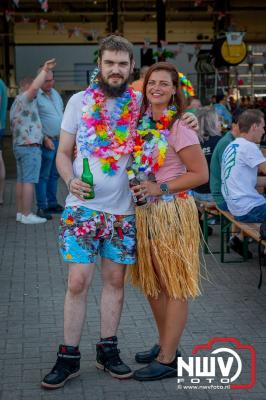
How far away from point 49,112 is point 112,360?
522cm

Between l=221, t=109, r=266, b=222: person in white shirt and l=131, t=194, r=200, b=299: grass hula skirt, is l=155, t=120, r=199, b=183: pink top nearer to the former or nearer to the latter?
l=131, t=194, r=200, b=299: grass hula skirt

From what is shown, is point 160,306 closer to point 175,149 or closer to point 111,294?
point 111,294

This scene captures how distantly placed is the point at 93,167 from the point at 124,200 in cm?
25

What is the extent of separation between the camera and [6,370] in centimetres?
411

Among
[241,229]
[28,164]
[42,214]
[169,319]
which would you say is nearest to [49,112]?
[28,164]

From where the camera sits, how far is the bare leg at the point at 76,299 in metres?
3.80

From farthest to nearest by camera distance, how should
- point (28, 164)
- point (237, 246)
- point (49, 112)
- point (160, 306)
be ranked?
1. point (49, 112)
2. point (28, 164)
3. point (237, 246)
4. point (160, 306)

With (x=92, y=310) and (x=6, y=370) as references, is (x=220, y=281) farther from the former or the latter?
(x=6, y=370)

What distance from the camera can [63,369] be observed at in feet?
12.7

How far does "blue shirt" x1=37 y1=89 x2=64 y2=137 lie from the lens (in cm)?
869

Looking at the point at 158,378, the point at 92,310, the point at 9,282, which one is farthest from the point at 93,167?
the point at 9,282

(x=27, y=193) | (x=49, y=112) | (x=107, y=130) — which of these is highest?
(x=107, y=130)

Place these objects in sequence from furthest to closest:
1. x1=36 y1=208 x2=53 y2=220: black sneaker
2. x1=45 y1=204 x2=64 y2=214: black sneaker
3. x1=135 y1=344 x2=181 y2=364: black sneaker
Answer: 1. x1=45 y1=204 x2=64 y2=214: black sneaker
2. x1=36 y1=208 x2=53 y2=220: black sneaker
3. x1=135 y1=344 x2=181 y2=364: black sneaker

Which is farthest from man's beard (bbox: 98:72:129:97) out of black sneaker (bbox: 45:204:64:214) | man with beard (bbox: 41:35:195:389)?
black sneaker (bbox: 45:204:64:214)
